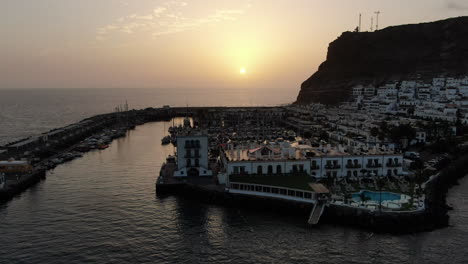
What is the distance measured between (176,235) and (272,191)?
9.76 metres

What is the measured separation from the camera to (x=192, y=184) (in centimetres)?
3666

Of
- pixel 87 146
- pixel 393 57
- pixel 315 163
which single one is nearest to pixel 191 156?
pixel 315 163

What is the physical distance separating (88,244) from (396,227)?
23.3 m

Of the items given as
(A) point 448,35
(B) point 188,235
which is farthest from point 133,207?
(A) point 448,35

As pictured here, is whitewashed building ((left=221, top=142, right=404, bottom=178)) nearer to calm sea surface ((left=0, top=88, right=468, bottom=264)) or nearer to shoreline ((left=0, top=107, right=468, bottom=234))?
shoreline ((left=0, top=107, right=468, bottom=234))

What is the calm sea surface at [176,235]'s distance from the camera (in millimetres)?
23797

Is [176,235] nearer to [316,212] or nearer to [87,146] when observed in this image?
[316,212]

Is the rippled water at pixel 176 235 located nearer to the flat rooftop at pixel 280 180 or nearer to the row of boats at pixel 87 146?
the flat rooftop at pixel 280 180

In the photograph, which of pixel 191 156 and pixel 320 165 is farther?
pixel 191 156

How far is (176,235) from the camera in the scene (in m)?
27.2

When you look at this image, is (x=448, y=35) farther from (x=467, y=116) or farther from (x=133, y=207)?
(x=133, y=207)

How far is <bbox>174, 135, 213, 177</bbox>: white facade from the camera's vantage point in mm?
39469

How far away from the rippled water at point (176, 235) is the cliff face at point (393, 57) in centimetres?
10855

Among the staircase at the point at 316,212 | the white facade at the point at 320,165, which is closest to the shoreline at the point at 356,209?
the staircase at the point at 316,212
